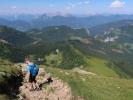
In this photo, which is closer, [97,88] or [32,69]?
[32,69]

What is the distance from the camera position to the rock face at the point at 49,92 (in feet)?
123

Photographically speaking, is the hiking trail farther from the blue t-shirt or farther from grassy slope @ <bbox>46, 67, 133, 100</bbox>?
the blue t-shirt

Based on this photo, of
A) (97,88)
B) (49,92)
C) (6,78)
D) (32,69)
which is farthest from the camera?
(97,88)

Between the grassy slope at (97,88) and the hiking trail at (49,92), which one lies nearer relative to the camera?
the hiking trail at (49,92)

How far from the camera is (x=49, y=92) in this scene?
39.4 metres

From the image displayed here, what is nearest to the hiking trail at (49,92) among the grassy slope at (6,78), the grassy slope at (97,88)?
the grassy slope at (97,88)

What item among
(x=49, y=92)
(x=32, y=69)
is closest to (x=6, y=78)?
(x=32, y=69)

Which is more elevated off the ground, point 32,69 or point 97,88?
point 32,69

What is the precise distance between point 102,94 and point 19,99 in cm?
1158

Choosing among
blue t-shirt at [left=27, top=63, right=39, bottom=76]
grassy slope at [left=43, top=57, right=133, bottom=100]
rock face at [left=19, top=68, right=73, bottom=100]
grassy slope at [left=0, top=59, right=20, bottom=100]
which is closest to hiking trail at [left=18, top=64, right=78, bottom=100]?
rock face at [left=19, top=68, right=73, bottom=100]

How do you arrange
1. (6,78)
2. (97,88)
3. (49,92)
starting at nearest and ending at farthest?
1. (6,78)
2. (49,92)
3. (97,88)

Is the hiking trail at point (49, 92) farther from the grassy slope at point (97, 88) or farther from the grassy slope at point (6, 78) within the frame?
the grassy slope at point (6, 78)

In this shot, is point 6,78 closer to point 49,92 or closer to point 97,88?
point 49,92

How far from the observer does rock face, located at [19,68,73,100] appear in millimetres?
37438
